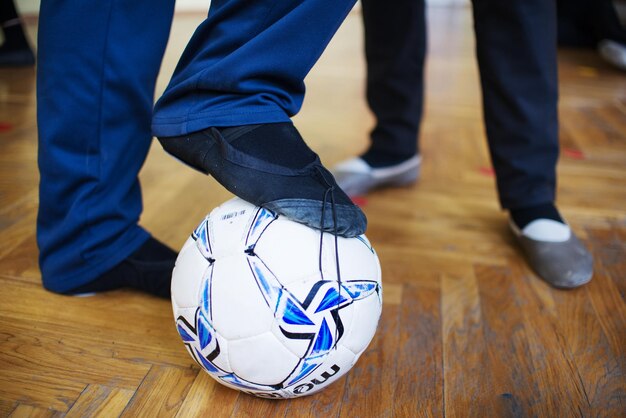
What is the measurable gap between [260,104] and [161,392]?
433 millimetres

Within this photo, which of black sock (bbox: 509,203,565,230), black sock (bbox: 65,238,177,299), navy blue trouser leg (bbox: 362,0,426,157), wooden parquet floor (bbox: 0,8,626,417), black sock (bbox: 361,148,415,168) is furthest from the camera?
black sock (bbox: 361,148,415,168)

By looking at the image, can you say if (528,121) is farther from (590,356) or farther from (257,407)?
(257,407)

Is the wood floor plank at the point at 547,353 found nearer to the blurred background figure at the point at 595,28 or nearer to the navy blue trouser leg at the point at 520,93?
the navy blue trouser leg at the point at 520,93

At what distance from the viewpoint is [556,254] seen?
4.00 feet

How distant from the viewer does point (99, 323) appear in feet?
3.33

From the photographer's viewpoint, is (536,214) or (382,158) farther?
(382,158)

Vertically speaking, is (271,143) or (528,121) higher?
(271,143)

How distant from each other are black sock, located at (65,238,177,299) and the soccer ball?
234 millimetres

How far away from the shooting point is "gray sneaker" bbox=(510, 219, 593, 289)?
119 cm

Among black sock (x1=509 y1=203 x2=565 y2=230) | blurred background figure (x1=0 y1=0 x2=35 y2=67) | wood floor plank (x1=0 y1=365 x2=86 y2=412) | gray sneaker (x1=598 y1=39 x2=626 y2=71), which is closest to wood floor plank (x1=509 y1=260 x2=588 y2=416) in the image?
black sock (x1=509 y1=203 x2=565 y2=230)

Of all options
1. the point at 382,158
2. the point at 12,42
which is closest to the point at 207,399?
the point at 382,158

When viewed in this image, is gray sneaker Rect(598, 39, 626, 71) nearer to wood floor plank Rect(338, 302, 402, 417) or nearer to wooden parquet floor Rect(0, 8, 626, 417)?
wooden parquet floor Rect(0, 8, 626, 417)

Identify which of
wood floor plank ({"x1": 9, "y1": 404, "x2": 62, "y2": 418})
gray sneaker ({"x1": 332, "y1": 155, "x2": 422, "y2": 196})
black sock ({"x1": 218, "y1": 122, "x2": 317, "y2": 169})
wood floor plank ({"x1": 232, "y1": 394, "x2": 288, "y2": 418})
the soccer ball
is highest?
black sock ({"x1": 218, "y1": 122, "x2": 317, "y2": 169})

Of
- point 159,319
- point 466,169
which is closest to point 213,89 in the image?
point 159,319
